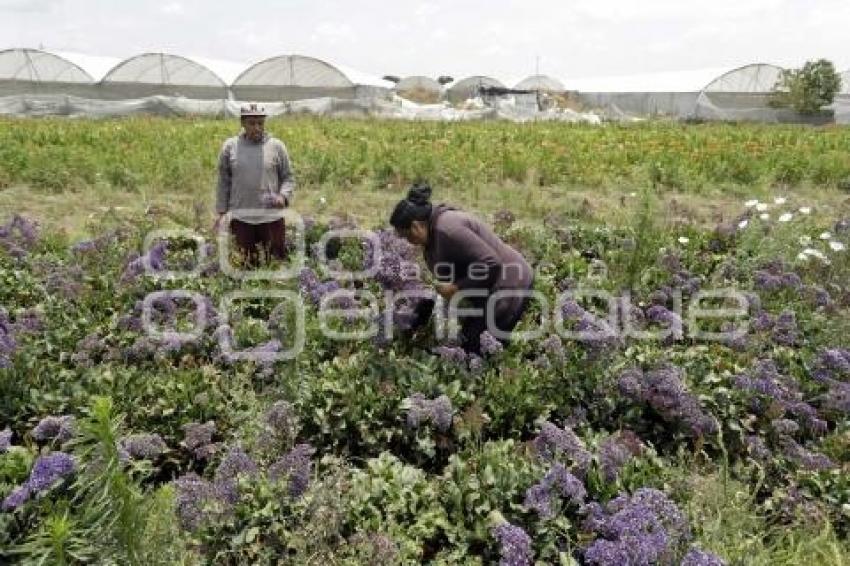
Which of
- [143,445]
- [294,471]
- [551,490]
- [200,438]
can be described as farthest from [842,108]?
[143,445]

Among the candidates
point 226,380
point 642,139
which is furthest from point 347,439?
point 642,139

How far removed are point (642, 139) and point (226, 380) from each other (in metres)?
14.1

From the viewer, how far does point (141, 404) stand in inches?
162

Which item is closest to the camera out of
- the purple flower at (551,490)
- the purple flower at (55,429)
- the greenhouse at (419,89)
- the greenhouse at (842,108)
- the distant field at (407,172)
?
the purple flower at (551,490)

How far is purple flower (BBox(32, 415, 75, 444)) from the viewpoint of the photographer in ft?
11.5

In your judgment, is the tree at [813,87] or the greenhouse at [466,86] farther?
the greenhouse at [466,86]

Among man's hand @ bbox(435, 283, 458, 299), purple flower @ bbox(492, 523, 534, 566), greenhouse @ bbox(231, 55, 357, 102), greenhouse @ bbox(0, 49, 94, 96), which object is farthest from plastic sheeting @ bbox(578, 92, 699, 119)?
purple flower @ bbox(492, 523, 534, 566)

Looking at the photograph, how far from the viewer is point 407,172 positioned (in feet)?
38.7

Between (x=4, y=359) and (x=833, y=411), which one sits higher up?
(x=4, y=359)

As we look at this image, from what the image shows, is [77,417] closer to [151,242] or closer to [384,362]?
[384,362]

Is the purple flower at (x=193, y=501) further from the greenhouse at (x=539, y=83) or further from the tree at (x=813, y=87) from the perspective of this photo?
the greenhouse at (x=539, y=83)

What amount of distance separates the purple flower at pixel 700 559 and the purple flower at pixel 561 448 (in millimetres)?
743

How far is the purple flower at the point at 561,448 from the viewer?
132 inches

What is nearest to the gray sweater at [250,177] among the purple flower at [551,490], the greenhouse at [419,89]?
the purple flower at [551,490]
